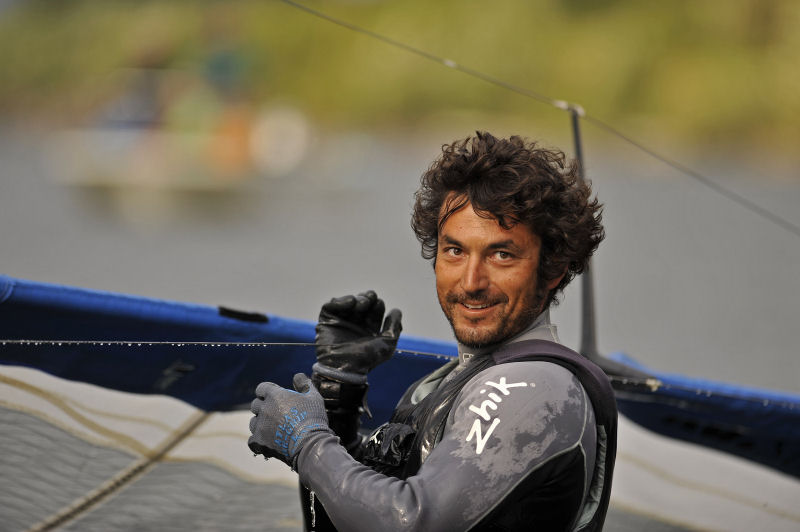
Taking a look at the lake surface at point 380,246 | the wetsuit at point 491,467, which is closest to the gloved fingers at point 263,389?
the wetsuit at point 491,467

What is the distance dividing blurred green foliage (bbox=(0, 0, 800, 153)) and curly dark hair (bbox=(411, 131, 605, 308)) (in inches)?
749

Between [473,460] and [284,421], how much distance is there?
331 mm

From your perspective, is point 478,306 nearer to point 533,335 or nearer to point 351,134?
point 533,335

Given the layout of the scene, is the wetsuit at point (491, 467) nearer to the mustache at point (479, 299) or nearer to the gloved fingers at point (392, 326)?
the mustache at point (479, 299)

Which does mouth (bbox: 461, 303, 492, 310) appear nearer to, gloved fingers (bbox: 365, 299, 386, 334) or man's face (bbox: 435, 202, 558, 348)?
→ man's face (bbox: 435, 202, 558, 348)

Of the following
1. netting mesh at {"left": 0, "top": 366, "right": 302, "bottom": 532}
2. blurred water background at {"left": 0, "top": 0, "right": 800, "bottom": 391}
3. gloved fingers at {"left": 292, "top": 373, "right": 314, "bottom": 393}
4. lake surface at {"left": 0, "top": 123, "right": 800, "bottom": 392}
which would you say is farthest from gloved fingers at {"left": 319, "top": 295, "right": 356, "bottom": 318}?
blurred water background at {"left": 0, "top": 0, "right": 800, "bottom": 391}

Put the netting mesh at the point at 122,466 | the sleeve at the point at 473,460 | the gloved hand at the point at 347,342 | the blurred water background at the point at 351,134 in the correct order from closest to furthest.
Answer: the sleeve at the point at 473,460
the gloved hand at the point at 347,342
the netting mesh at the point at 122,466
the blurred water background at the point at 351,134

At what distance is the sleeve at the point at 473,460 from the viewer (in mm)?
1404

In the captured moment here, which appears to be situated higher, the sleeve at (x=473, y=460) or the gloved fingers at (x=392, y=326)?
the gloved fingers at (x=392, y=326)

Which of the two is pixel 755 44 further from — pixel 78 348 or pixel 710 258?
pixel 78 348

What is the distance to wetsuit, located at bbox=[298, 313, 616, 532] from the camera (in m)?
1.41

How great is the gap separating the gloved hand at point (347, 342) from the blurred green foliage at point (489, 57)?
1904cm

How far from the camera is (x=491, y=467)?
4.65 ft

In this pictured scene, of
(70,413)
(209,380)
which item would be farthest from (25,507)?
(209,380)
